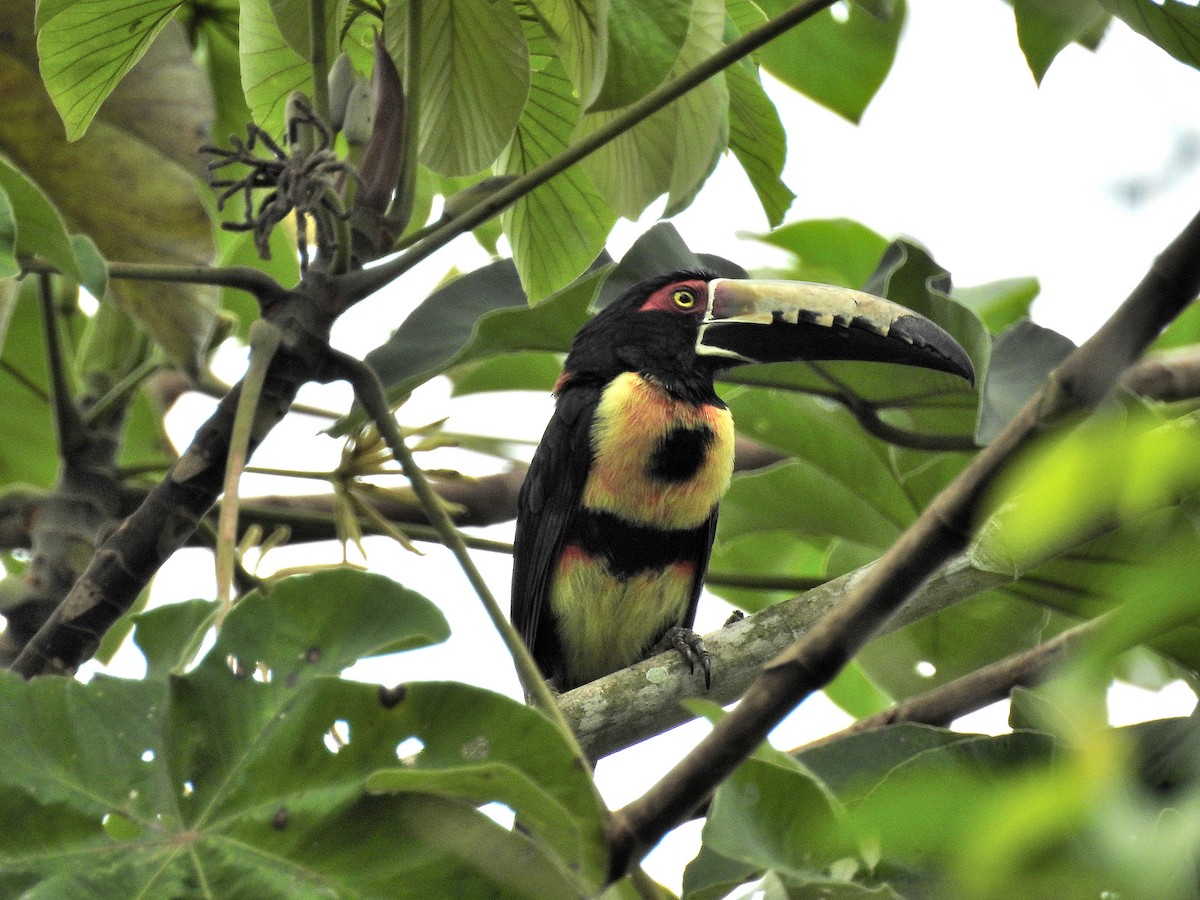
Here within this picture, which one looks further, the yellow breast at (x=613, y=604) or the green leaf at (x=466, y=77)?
the yellow breast at (x=613, y=604)

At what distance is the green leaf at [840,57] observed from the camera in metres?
2.79

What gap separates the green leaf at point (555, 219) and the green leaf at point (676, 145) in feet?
0.39

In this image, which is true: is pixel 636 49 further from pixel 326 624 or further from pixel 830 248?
pixel 830 248

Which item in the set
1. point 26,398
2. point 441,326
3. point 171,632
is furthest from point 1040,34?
point 26,398

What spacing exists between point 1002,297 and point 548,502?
1192 mm

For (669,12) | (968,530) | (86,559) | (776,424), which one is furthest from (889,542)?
(968,530)

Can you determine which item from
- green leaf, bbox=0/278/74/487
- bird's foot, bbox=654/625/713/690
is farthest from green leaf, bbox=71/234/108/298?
green leaf, bbox=0/278/74/487

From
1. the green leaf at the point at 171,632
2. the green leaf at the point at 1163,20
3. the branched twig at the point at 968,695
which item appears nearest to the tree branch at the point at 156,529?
the green leaf at the point at 171,632

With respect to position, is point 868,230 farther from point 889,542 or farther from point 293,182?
point 293,182

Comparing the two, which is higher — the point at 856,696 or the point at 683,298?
the point at 683,298

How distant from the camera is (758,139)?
2.64 m

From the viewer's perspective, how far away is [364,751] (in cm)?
150

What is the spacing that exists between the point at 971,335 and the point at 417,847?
1416 millimetres

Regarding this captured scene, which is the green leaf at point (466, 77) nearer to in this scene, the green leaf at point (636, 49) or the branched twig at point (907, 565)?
the green leaf at point (636, 49)
